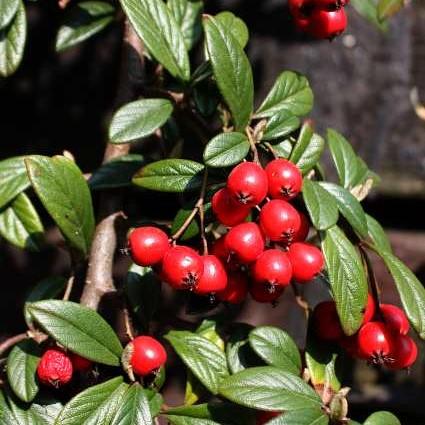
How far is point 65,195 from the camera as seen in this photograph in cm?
102

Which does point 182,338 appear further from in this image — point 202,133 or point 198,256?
point 202,133

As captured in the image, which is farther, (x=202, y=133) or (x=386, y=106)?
(x=386, y=106)

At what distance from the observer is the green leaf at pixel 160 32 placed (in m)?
1.03

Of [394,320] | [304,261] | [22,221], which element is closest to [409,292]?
[394,320]

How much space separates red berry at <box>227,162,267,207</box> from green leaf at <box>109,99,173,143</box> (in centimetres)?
18

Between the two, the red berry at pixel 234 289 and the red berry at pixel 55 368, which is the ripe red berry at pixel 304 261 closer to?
the red berry at pixel 234 289

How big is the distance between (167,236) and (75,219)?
0.13 m

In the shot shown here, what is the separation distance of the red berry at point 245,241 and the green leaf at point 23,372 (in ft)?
0.95

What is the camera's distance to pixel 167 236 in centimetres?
101

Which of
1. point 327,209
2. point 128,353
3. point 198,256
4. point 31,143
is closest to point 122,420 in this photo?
A: point 128,353

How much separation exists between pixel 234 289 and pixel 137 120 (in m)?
0.25

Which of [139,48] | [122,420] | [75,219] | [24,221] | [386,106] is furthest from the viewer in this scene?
[386,106]

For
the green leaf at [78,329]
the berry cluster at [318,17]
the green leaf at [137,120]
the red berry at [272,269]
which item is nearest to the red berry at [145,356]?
the green leaf at [78,329]

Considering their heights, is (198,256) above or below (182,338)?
A: above
